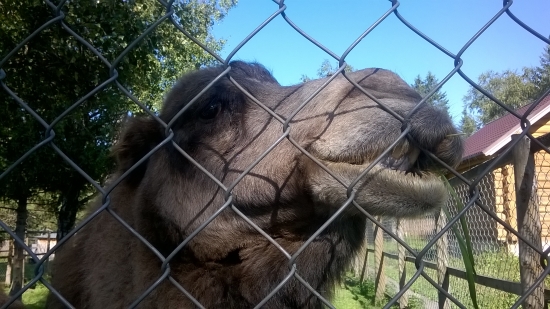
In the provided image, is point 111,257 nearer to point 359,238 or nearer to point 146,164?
point 146,164

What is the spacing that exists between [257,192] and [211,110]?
606mm

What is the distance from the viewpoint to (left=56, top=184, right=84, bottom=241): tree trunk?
1352cm

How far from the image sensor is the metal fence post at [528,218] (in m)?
4.26

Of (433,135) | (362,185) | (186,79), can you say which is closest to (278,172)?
(362,185)

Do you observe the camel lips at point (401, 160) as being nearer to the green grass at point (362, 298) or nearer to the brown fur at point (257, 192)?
the brown fur at point (257, 192)

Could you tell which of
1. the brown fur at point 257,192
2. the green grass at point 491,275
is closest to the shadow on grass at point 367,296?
the green grass at point 491,275

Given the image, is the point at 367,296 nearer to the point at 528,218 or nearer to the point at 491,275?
the point at 491,275

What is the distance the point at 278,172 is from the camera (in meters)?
2.71

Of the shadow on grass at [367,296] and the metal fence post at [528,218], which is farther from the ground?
the metal fence post at [528,218]

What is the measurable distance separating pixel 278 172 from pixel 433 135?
836 mm

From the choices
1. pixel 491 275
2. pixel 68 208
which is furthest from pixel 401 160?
pixel 68 208

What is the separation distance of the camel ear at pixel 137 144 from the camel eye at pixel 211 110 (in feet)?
1.52

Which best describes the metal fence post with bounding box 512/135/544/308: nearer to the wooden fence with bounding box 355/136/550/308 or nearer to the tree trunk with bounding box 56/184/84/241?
the wooden fence with bounding box 355/136/550/308

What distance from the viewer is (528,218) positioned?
4.36 m
